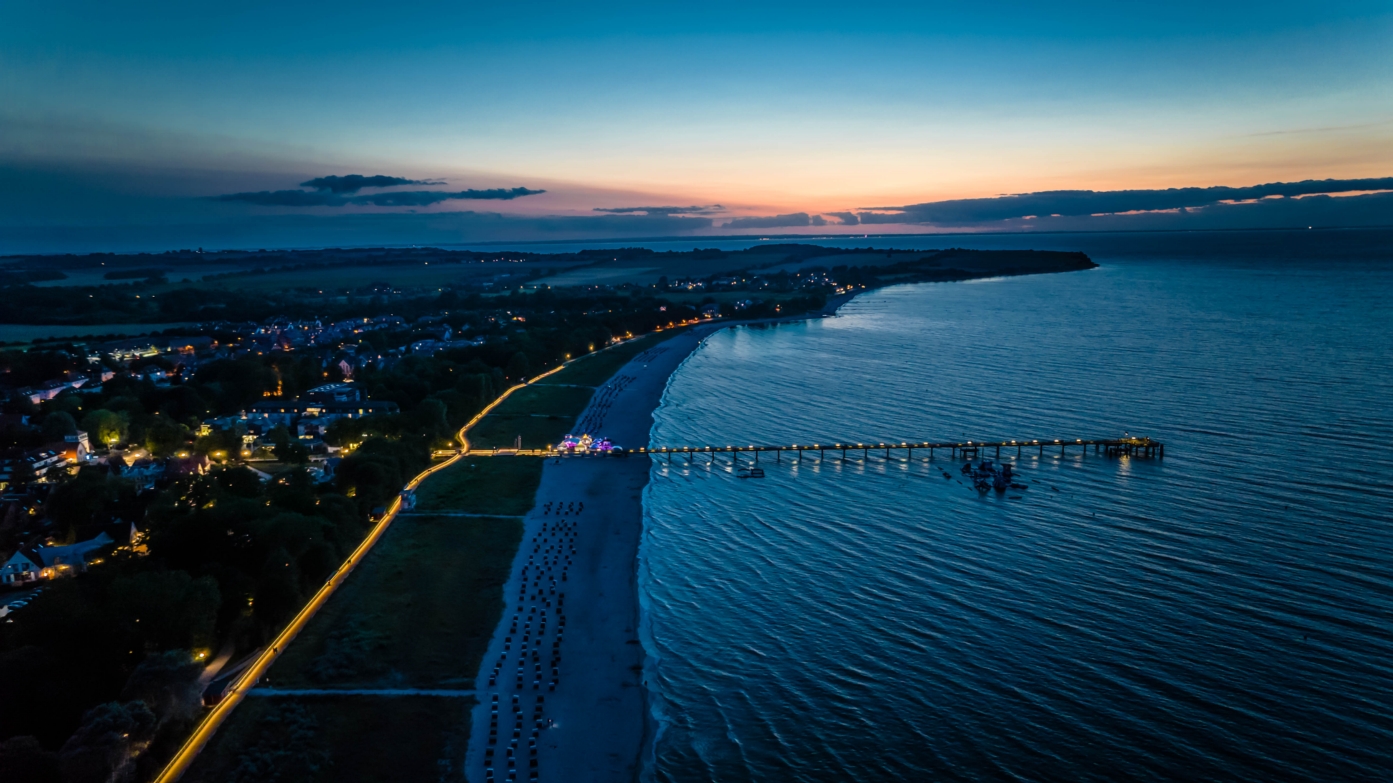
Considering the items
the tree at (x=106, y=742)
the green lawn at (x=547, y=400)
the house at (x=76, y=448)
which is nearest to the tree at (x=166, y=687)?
the tree at (x=106, y=742)

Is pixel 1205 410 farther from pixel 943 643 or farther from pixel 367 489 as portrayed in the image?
pixel 367 489

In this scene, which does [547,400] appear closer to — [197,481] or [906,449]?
[906,449]

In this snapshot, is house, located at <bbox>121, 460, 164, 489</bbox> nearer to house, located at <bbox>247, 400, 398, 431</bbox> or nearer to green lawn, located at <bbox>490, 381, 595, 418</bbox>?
house, located at <bbox>247, 400, 398, 431</bbox>

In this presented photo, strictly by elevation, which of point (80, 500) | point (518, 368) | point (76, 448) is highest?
point (80, 500)

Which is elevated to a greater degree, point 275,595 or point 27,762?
point 27,762

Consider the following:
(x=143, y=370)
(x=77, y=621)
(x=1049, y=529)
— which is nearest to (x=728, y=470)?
(x=1049, y=529)

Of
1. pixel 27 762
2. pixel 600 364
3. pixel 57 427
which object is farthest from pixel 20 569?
pixel 600 364
